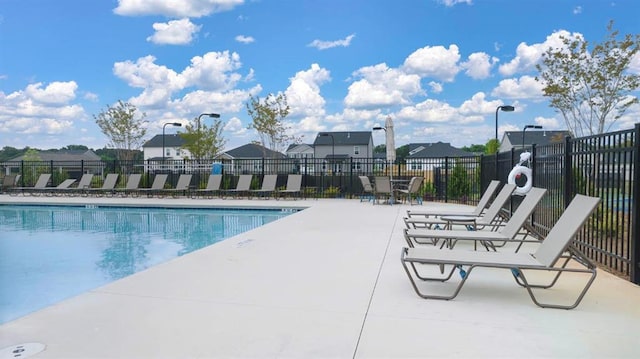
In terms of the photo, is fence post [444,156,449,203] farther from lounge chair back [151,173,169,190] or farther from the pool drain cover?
Result: the pool drain cover

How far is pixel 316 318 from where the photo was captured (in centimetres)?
328

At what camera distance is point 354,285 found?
4207 millimetres

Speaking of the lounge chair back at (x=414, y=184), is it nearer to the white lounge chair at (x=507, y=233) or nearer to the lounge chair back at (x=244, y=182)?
the lounge chair back at (x=244, y=182)

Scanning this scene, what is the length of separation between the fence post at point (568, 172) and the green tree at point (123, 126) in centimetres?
2495

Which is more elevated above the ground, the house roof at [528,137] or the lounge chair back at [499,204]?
the house roof at [528,137]

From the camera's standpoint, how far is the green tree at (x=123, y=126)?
25.9m

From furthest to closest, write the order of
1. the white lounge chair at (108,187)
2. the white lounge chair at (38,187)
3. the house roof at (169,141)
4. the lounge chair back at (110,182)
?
the house roof at (169,141), the white lounge chair at (38,187), the lounge chair back at (110,182), the white lounge chair at (108,187)

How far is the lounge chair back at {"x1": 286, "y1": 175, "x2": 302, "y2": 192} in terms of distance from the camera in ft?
51.3

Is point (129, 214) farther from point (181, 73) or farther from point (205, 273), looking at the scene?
point (181, 73)

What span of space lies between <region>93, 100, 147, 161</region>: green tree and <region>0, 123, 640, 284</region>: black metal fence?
467cm

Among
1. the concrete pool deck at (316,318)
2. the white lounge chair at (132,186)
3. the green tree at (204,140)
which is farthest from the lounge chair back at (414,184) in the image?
the green tree at (204,140)

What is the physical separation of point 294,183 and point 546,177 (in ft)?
32.8

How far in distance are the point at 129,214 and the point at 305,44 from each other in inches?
403

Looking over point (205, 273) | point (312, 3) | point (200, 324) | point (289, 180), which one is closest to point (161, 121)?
point (289, 180)
